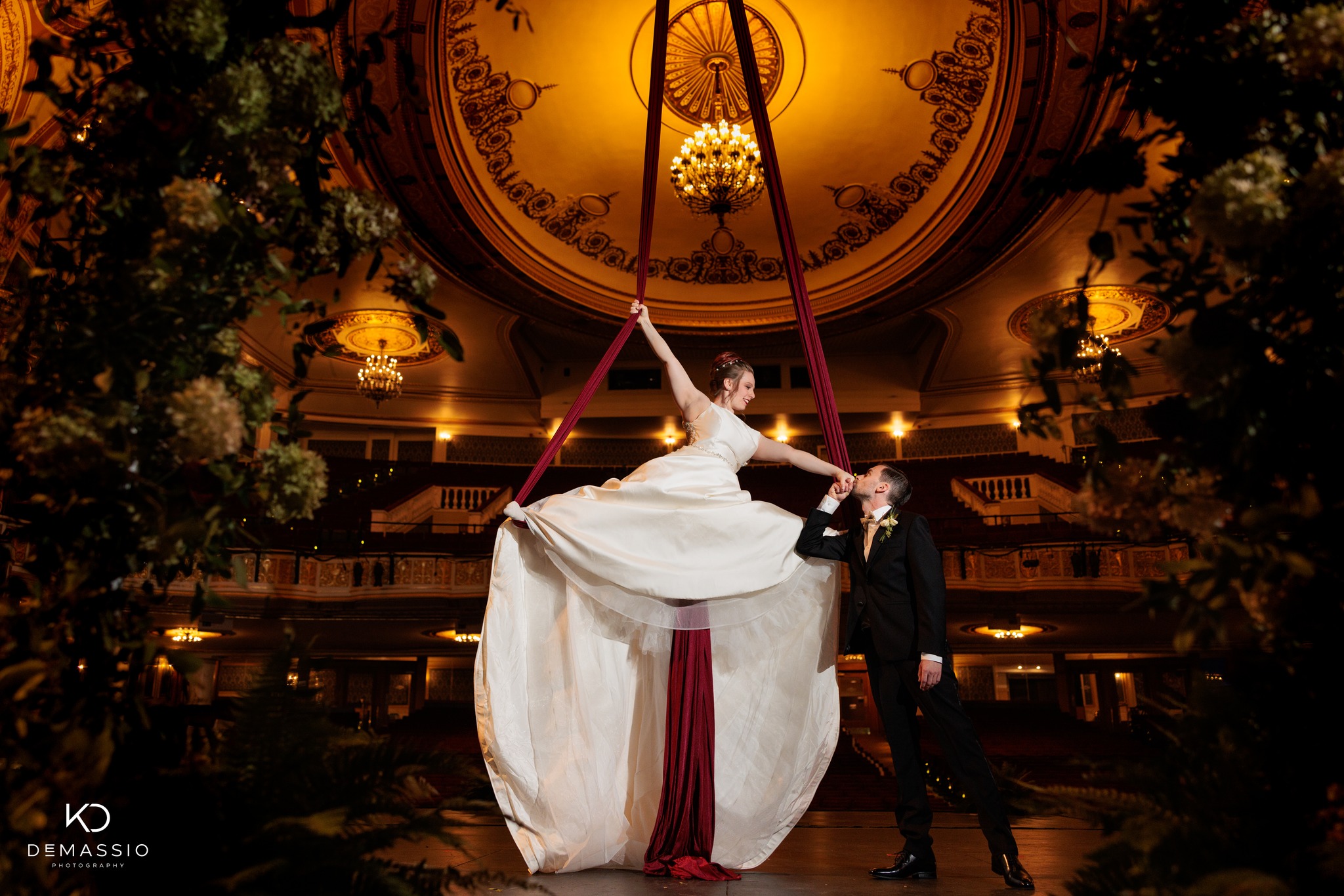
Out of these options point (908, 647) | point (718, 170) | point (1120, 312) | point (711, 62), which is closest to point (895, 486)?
Result: point (908, 647)

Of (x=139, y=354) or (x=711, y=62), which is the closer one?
(x=139, y=354)

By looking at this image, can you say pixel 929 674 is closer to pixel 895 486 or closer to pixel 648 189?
pixel 895 486

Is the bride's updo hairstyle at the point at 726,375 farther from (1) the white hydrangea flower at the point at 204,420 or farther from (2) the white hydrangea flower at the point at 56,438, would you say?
(2) the white hydrangea flower at the point at 56,438

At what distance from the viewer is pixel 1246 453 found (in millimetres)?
1555

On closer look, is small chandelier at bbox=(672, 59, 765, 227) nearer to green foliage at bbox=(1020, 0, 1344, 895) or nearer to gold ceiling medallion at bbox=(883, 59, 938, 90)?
gold ceiling medallion at bbox=(883, 59, 938, 90)

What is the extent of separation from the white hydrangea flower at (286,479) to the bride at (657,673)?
5.59ft

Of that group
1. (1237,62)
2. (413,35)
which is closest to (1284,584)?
(1237,62)

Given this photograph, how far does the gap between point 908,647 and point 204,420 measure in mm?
2729

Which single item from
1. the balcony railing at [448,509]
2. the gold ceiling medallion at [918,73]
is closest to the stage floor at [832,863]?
the gold ceiling medallion at [918,73]

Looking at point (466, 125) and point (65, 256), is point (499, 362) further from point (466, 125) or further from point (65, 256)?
point (65, 256)

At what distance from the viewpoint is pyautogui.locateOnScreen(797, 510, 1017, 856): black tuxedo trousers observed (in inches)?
127

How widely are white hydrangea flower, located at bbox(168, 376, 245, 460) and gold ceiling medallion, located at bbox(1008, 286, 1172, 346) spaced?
11012 millimetres

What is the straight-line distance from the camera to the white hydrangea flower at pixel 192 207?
161cm

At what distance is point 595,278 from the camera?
11.6 m
